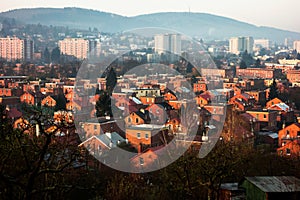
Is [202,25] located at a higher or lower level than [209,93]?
higher

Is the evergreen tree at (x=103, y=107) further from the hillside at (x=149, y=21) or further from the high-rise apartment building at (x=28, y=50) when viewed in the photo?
the hillside at (x=149, y=21)

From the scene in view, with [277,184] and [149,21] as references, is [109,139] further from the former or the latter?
[149,21]

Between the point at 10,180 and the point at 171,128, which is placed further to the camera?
the point at 171,128

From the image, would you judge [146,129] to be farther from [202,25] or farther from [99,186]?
[202,25]

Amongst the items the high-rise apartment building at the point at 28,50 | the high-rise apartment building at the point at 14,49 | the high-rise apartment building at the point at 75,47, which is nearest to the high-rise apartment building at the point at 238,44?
the high-rise apartment building at the point at 75,47

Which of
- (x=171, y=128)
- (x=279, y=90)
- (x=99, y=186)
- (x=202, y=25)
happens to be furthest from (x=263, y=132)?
(x=202, y=25)

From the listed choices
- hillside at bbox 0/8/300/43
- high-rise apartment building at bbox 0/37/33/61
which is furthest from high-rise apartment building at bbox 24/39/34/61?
hillside at bbox 0/8/300/43
